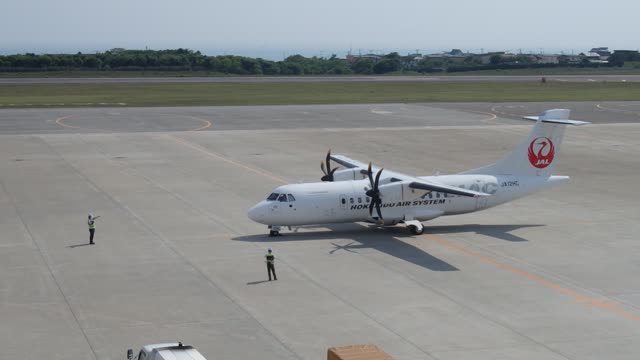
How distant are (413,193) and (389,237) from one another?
2419 millimetres

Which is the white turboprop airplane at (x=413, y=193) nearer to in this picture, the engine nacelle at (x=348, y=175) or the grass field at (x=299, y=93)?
the engine nacelle at (x=348, y=175)

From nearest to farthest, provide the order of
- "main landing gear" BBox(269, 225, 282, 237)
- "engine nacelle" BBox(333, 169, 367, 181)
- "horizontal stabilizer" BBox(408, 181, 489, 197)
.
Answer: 1. "horizontal stabilizer" BBox(408, 181, 489, 197)
2. "main landing gear" BBox(269, 225, 282, 237)
3. "engine nacelle" BBox(333, 169, 367, 181)

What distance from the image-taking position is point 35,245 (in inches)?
1651

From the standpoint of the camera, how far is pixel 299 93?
441 feet

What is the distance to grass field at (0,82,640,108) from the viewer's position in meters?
119

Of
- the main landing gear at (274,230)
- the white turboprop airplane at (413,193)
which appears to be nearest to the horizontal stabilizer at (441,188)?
the white turboprop airplane at (413,193)

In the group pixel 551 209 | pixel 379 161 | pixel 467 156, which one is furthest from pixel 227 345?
pixel 467 156

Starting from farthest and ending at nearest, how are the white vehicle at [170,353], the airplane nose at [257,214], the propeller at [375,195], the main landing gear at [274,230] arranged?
1. the main landing gear at [274,230]
2. the propeller at [375,195]
3. the airplane nose at [257,214]
4. the white vehicle at [170,353]

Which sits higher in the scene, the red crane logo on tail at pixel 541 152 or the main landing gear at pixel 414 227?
the red crane logo on tail at pixel 541 152

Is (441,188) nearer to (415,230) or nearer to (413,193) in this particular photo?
(413,193)

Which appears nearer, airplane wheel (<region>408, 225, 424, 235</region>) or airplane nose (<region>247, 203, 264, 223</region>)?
airplane nose (<region>247, 203, 264, 223</region>)

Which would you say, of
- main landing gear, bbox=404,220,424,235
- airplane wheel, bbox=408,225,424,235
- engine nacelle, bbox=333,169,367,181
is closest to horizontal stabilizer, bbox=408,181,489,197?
main landing gear, bbox=404,220,424,235

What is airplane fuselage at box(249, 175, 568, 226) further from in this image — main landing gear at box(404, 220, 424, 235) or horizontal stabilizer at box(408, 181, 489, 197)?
horizontal stabilizer at box(408, 181, 489, 197)

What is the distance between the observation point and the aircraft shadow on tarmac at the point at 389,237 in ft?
132
